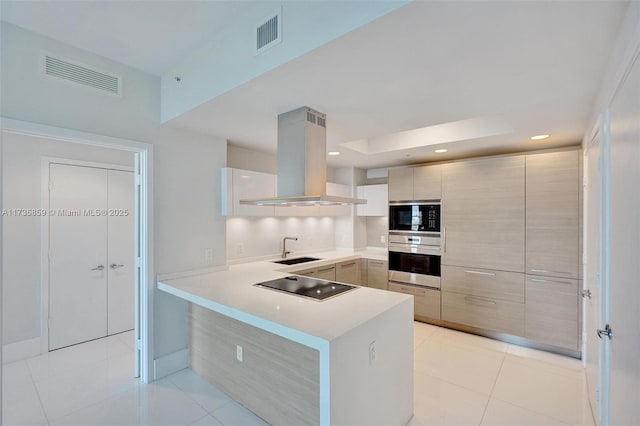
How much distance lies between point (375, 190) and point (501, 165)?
69.2 inches

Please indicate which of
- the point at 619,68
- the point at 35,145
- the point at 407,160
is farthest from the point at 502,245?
the point at 35,145

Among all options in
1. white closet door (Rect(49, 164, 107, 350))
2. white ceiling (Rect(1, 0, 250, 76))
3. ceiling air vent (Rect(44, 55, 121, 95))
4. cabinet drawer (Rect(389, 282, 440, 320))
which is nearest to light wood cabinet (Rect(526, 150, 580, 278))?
cabinet drawer (Rect(389, 282, 440, 320))

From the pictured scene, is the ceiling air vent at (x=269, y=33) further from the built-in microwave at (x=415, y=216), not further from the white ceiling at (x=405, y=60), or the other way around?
the built-in microwave at (x=415, y=216)

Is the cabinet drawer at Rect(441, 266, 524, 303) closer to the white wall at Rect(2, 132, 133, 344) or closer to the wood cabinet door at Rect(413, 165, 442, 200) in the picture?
the wood cabinet door at Rect(413, 165, 442, 200)

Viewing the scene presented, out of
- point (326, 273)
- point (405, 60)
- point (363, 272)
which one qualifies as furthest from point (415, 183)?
point (405, 60)

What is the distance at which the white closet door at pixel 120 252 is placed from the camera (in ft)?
12.0

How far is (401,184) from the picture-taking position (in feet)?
13.9

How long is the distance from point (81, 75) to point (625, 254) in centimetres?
337

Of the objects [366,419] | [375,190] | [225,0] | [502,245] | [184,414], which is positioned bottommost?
[184,414]

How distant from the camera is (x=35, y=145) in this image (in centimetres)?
311

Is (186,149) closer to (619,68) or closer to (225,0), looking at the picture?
(225,0)

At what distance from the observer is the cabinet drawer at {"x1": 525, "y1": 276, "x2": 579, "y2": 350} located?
3031 millimetres

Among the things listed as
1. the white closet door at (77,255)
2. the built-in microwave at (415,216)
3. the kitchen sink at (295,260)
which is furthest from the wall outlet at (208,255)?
the built-in microwave at (415,216)

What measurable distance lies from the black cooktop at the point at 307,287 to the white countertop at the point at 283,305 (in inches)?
2.9
